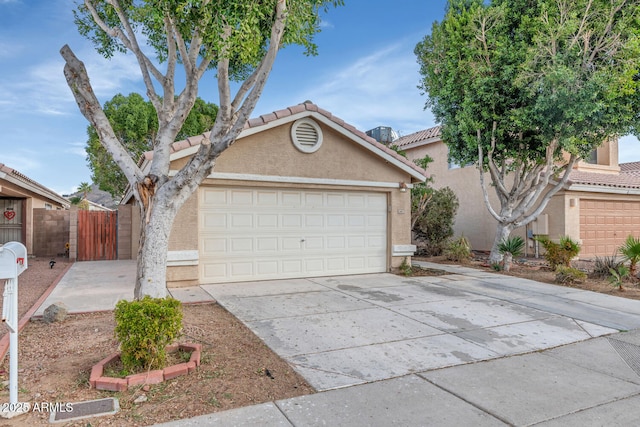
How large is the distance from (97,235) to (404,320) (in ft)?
43.9

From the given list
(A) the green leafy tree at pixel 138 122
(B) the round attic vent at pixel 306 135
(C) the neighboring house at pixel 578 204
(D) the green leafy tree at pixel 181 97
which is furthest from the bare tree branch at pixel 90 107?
(A) the green leafy tree at pixel 138 122

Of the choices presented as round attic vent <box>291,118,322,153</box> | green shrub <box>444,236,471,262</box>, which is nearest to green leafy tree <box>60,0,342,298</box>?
round attic vent <box>291,118,322,153</box>

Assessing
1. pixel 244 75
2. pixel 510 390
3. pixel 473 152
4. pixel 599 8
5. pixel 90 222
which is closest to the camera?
pixel 510 390

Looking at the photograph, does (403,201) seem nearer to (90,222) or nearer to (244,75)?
(244,75)

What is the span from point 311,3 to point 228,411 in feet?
20.8

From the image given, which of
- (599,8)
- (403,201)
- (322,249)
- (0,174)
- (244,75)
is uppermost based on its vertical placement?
(599,8)

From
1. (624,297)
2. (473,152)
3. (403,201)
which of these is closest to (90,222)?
(403,201)

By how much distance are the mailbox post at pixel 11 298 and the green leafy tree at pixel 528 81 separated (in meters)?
11.4

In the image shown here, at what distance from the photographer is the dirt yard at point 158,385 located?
3424 mm

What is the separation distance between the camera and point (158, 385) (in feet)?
12.6

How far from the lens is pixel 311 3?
6.80 metres

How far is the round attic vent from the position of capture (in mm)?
10023

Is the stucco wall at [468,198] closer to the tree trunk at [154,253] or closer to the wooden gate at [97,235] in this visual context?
the wooden gate at [97,235]

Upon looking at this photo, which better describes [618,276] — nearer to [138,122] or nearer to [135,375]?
[135,375]
